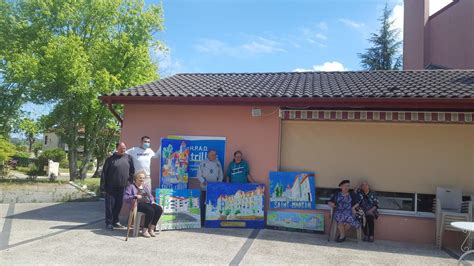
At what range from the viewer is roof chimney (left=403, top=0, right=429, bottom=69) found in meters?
20.4

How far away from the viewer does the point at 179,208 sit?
8773 millimetres

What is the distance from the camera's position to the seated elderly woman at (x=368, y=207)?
8328 millimetres

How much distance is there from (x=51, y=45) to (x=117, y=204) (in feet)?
51.7

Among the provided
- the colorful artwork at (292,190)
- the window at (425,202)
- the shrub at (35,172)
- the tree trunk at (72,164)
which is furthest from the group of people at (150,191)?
the shrub at (35,172)

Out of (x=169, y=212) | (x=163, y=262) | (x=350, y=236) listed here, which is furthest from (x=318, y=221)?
(x=163, y=262)

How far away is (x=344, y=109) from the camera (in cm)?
897

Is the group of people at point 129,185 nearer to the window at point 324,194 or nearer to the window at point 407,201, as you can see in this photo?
the window at point 324,194

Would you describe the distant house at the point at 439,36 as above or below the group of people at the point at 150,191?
above

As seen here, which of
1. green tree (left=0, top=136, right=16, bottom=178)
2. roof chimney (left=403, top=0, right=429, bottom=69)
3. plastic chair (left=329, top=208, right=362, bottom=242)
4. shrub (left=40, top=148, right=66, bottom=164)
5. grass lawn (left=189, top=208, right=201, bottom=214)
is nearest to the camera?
plastic chair (left=329, top=208, right=362, bottom=242)

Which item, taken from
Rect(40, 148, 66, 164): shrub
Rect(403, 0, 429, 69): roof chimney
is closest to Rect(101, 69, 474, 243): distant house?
Rect(403, 0, 429, 69): roof chimney

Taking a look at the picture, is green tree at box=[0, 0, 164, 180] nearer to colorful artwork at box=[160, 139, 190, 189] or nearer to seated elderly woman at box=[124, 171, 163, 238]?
colorful artwork at box=[160, 139, 190, 189]

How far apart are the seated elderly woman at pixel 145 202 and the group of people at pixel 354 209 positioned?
12.0ft

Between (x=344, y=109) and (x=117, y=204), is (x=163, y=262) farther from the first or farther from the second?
(x=344, y=109)

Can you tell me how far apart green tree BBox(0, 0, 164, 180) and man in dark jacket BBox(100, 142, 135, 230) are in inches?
553
